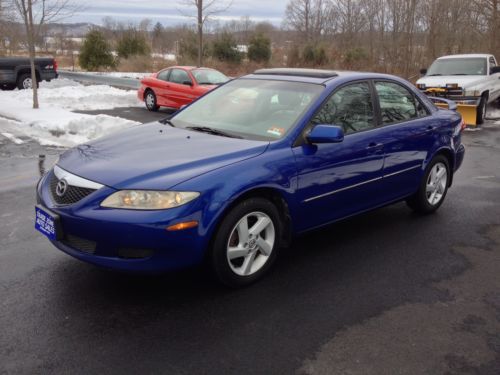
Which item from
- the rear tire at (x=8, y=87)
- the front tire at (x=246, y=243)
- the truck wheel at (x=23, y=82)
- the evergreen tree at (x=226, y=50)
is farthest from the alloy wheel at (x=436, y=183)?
the evergreen tree at (x=226, y=50)

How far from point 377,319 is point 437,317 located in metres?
0.42

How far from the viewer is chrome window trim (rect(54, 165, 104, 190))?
3.45 m

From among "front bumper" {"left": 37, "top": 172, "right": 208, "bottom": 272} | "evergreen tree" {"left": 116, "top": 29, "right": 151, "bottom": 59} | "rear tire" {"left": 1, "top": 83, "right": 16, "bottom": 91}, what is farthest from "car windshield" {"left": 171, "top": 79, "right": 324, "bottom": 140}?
"evergreen tree" {"left": 116, "top": 29, "right": 151, "bottom": 59}

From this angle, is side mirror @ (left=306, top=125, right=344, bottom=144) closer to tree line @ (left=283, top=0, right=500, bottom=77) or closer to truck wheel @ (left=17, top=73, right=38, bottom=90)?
truck wheel @ (left=17, top=73, right=38, bottom=90)

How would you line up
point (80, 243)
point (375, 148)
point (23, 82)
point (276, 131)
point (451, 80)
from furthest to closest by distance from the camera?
point (23, 82), point (451, 80), point (375, 148), point (276, 131), point (80, 243)

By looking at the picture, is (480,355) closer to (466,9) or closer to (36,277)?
(36,277)

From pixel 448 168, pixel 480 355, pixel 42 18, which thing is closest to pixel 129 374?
pixel 480 355

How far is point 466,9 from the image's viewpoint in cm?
2589

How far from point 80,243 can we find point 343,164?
222 cm

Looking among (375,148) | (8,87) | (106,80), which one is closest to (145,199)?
(375,148)

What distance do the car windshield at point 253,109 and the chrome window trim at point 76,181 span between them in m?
1.26

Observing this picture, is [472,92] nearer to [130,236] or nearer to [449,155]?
[449,155]

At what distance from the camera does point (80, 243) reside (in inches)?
136

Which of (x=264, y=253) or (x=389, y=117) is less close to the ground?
(x=389, y=117)
